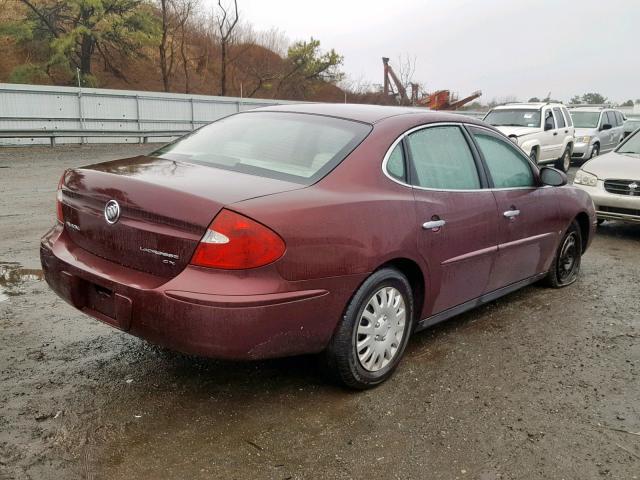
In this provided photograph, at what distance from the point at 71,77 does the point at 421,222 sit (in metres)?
34.9

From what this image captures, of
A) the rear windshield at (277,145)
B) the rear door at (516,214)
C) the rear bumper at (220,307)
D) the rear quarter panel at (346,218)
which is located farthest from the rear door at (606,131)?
the rear bumper at (220,307)

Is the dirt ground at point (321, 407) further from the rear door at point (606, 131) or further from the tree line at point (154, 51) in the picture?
the tree line at point (154, 51)

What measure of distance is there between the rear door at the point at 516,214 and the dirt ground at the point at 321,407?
18.0 inches

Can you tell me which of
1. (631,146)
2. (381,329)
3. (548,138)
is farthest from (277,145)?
(548,138)

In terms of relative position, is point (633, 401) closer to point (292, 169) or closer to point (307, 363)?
point (307, 363)

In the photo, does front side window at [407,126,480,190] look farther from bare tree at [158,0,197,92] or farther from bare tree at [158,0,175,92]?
bare tree at [158,0,197,92]

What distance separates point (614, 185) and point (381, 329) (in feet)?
18.8

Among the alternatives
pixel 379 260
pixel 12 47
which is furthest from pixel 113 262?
pixel 12 47

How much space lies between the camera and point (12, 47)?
3444 centimetres

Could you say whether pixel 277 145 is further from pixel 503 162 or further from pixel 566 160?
pixel 566 160

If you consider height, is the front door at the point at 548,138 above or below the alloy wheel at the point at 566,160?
above

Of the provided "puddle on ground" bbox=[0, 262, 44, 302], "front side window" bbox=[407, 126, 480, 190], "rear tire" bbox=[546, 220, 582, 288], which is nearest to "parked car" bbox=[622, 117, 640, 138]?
"rear tire" bbox=[546, 220, 582, 288]

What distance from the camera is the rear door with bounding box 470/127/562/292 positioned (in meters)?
4.20

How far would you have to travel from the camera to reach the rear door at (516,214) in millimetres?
4199
